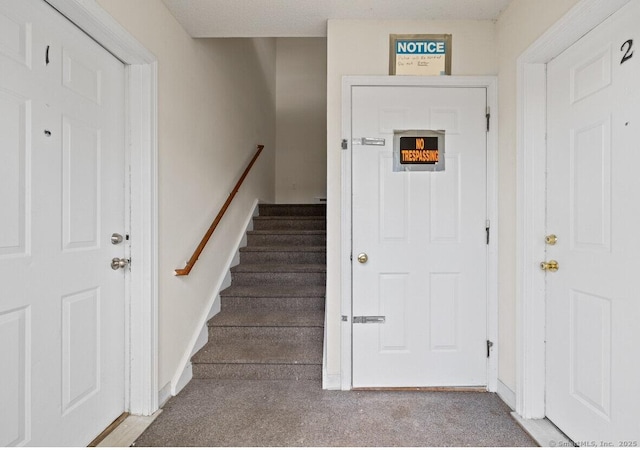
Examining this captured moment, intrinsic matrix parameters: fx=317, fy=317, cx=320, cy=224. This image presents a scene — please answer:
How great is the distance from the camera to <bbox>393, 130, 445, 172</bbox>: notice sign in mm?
2025

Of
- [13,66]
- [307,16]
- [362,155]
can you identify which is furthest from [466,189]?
[13,66]

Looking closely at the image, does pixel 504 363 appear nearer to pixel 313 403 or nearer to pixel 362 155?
pixel 313 403

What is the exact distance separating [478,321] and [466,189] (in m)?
0.85

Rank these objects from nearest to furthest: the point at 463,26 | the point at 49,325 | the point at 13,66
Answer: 1. the point at 13,66
2. the point at 49,325
3. the point at 463,26

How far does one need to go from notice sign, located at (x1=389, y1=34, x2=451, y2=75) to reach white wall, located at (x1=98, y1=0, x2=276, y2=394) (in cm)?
137

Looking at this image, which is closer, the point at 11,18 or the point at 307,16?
the point at 11,18

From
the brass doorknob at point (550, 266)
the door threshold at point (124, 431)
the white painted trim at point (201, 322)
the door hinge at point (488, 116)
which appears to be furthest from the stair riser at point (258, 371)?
the door hinge at point (488, 116)

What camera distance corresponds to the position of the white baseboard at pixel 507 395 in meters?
1.81

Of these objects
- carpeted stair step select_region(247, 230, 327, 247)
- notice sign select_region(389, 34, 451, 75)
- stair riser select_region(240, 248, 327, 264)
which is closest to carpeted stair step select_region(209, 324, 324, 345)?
stair riser select_region(240, 248, 327, 264)

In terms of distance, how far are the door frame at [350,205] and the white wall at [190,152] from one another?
1.06m

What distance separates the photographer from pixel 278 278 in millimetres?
2861

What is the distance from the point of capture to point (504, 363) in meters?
1.93

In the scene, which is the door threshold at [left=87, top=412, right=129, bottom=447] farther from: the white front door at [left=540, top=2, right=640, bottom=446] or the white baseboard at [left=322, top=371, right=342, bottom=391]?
the white front door at [left=540, top=2, right=640, bottom=446]

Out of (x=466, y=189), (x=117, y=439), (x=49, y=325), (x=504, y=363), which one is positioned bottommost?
(x=117, y=439)
